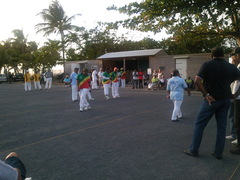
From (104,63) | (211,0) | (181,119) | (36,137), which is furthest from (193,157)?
(104,63)

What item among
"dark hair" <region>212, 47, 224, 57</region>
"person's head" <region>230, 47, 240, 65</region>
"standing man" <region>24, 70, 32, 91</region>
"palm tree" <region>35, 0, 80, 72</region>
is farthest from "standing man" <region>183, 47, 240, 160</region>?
"palm tree" <region>35, 0, 80, 72</region>

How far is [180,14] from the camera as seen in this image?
1275cm

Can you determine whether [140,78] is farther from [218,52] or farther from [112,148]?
[218,52]

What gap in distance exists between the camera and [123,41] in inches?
1481

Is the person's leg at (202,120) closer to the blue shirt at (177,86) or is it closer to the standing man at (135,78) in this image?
the blue shirt at (177,86)

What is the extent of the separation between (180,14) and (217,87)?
9664 mm

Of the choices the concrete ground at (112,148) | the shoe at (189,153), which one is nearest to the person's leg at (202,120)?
the shoe at (189,153)

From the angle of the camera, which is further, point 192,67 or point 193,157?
point 192,67

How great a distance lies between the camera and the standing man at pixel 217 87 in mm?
4113

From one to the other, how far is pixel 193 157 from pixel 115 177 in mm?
1672

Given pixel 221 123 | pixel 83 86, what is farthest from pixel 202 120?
pixel 83 86

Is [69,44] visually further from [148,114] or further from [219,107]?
[219,107]

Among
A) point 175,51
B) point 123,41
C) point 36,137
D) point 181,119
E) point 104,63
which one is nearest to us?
point 36,137

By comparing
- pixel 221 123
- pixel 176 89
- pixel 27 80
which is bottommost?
pixel 221 123
